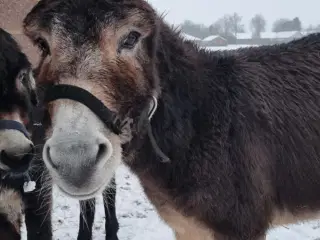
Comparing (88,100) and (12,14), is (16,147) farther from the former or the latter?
(12,14)

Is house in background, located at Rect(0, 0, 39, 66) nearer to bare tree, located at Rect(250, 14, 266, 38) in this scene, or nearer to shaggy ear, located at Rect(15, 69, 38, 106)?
shaggy ear, located at Rect(15, 69, 38, 106)

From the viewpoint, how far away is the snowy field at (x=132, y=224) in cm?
463

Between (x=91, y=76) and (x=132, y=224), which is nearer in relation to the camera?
(x=91, y=76)

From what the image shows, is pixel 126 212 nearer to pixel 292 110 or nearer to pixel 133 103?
pixel 292 110

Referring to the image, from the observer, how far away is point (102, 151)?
1739 mm

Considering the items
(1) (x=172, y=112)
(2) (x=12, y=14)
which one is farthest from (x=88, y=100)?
(2) (x=12, y=14)

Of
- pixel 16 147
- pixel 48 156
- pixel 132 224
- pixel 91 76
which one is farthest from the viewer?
pixel 132 224

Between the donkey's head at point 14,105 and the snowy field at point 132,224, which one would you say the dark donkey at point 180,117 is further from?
the snowy field at point 132,224

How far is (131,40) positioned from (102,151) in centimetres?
66

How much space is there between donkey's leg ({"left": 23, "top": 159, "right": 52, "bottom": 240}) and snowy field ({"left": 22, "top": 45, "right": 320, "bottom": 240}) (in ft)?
3.24

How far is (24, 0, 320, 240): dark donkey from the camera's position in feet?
5.92

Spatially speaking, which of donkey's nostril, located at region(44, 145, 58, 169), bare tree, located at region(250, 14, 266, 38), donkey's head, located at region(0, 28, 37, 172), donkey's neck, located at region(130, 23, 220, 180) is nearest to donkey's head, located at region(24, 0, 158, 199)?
donkey's nostril, located at region(44, 145, 58, 169)

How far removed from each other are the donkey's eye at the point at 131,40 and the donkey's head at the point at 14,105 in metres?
1.08

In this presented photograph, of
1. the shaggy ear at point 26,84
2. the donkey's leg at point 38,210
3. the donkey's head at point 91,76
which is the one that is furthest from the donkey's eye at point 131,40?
the donkey's leg at point 38,210
